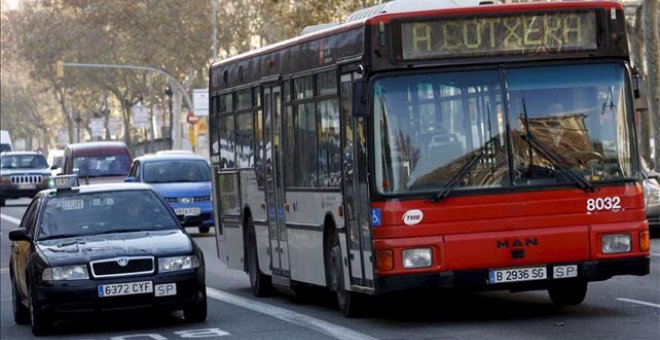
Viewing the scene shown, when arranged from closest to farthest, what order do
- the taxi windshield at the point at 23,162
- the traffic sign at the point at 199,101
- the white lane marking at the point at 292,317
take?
the white lane marking at the point at 292,317, the taxi windshield at the point at 23,162, the traffic sign at the point at 199,101

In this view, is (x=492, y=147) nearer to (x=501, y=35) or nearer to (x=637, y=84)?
(x=501, y=35)

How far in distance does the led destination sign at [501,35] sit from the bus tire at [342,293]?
2328 millimetres

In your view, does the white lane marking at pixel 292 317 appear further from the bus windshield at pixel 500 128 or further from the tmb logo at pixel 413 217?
the bus windshield at pixel 500 128

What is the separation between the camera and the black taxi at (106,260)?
15750 millimetres

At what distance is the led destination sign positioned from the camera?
1453 centimetres

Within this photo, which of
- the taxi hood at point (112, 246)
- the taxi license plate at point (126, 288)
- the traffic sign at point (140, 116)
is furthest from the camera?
the traffic sign at point (140, 116)

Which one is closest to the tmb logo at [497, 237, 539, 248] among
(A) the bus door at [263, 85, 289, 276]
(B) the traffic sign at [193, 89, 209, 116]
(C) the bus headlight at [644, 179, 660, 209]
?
(A) the bus door at [263, 85, 289, 276]

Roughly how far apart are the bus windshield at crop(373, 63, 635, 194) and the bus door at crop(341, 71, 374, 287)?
1.00ft

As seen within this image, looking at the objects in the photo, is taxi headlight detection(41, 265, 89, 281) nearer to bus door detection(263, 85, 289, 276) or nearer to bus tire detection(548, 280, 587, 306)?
bus door detection(263, 85, 289, 276)

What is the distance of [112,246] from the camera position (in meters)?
16.1

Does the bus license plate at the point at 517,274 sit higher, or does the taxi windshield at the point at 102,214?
the taxi windshield at the point at 102,214

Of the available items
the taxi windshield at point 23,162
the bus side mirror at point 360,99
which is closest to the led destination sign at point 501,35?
the bus side mirror at point 360,99

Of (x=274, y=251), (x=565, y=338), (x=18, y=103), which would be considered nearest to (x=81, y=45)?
(x=18, y=103)

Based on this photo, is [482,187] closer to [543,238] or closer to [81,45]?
[543,238]
